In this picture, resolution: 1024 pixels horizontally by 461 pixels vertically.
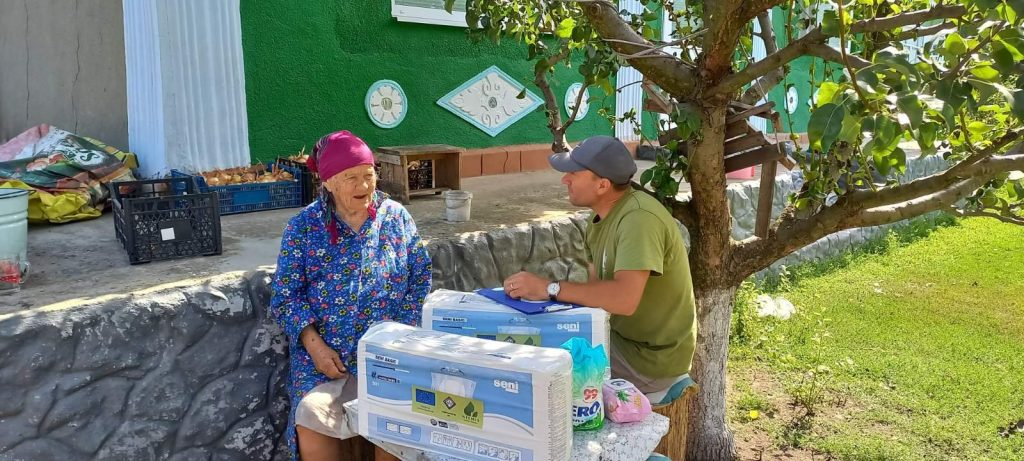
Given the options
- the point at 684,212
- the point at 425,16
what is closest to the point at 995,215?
the point at 684,212

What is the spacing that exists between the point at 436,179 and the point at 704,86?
9.79 feet

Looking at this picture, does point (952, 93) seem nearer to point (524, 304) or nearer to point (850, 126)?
point (850, 126)

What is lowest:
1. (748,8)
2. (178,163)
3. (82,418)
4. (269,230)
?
(82,418)

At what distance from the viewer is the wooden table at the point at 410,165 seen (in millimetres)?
5273

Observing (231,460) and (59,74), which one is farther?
(59,74)

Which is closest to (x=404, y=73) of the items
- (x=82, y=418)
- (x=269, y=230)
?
(x=269, y=230)

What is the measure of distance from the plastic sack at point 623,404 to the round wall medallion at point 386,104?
428cm

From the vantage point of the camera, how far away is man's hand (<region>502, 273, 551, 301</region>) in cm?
257

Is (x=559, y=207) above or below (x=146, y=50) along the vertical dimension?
below

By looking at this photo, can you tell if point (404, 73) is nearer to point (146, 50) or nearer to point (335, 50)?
point (335, 50)

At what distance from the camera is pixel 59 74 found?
5273 mm

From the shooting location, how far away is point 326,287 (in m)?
2.95

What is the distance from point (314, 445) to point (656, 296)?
1.38 meters

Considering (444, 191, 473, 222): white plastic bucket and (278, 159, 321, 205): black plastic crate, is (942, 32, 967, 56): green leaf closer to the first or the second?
(444, 191, 473, 222): white plastic bucket
